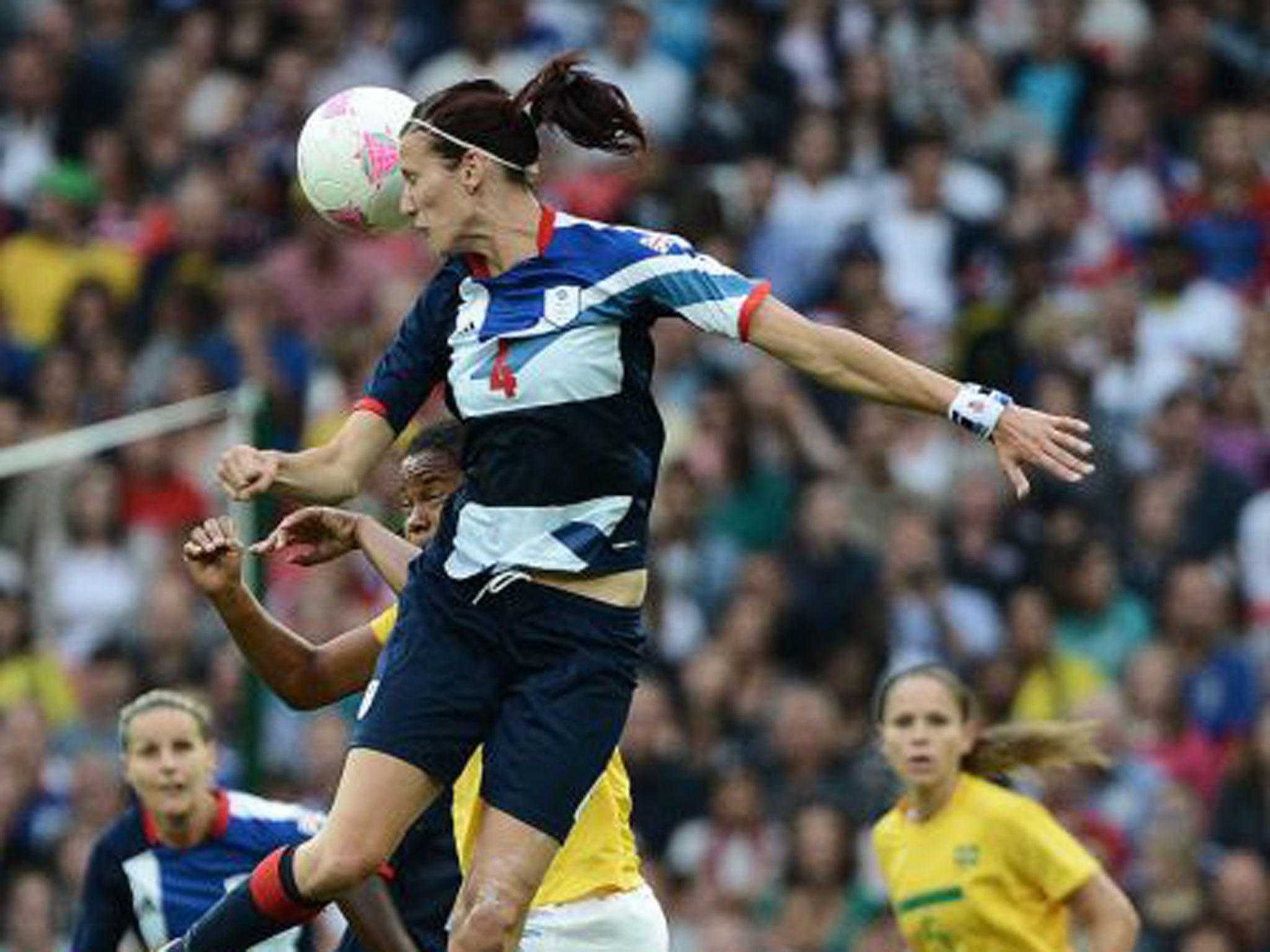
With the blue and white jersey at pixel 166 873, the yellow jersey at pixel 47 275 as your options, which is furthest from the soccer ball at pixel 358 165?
the yellow jersey at pixel 47 275

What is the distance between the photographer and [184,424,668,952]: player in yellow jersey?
7.75 meters

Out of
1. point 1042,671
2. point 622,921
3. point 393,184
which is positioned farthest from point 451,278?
point 1042,671

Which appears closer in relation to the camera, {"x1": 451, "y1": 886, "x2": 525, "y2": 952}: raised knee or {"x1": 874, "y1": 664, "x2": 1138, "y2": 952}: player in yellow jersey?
{"x1": 451, "y1": 886, "x2": 525, "y2": 952}: raised knee

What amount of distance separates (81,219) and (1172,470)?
4.83 metres

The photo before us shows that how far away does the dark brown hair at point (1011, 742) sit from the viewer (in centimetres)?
912

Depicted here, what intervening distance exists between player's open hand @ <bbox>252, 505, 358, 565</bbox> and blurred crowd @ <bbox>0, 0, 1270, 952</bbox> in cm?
333

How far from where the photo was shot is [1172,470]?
13.0m

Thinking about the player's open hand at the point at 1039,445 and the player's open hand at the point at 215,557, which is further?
the player's open hand at the point at 215,557

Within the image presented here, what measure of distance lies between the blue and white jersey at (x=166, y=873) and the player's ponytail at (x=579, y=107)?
2173mm

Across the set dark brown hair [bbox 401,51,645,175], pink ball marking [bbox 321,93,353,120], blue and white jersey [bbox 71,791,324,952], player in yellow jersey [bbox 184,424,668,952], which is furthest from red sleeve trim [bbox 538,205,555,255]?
blue and white jersey [bbox 71,791,324,952]

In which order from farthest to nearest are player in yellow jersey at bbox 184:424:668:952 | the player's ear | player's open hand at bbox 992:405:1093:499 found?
player in yellow jersey at bbox 184:424:668:952 → the player's ear → player's open hand at bbox 992:405:1093:499

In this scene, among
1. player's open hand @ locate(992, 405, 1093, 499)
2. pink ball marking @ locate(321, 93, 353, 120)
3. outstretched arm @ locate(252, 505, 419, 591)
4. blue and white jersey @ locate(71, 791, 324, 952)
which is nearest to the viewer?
player's open hand @ locate(992, 405, 1093, 499)

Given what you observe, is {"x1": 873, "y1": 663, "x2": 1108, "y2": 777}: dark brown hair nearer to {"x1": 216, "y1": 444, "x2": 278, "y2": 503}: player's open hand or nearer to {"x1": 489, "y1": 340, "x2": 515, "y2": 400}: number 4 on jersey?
{"x1": 489, "y1": 340, "x2": 515, "y2": 400}: number 4 on jersey

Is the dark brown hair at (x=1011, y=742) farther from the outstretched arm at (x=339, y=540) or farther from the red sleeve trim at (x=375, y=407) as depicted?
the red sleeve trim at (x=375, y=407)
